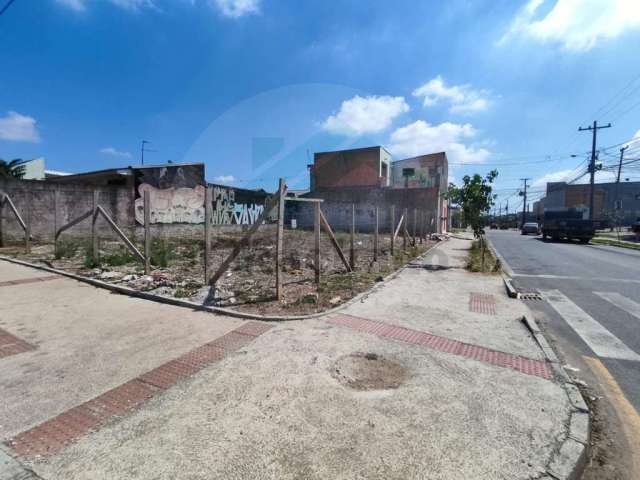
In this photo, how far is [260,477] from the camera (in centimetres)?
197

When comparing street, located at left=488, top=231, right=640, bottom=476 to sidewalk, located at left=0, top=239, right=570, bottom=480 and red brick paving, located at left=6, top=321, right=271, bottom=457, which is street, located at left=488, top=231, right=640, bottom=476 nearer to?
sidewalk, located at left=0, top=239, right=570, bottom=480

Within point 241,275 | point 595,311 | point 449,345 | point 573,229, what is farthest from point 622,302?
point 573,229

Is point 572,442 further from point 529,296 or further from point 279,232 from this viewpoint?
point 529,296

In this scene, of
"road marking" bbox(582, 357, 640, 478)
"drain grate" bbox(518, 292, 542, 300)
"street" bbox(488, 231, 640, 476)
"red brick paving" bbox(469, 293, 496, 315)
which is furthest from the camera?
"drain grate" bbox(518, 292, 542, 300)

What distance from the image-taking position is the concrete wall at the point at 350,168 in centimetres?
3672

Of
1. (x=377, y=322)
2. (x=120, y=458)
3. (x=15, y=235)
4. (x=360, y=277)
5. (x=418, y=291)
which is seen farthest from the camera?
(x=15, y=235)

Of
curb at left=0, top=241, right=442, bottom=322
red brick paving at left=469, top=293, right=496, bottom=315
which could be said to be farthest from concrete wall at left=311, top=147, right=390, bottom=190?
red brick paving at left=469, top=293, right=496, bottom=315

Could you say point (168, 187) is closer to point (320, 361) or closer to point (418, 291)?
point (418, 291)

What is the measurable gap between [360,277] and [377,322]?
3313mm

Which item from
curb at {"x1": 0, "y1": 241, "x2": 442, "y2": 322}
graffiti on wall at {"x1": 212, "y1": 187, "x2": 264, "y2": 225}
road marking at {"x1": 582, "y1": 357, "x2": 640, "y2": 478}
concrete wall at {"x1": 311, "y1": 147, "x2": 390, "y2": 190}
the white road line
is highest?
concrete wall at {"x1": 311, "y1": 147, "x2": 390, "y2": 190}

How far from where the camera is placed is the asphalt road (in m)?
3.93

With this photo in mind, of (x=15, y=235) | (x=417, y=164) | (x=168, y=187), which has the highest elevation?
(x=417, y=164)

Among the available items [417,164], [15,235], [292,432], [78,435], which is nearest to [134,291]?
[78,435]

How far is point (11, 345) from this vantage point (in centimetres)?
389
